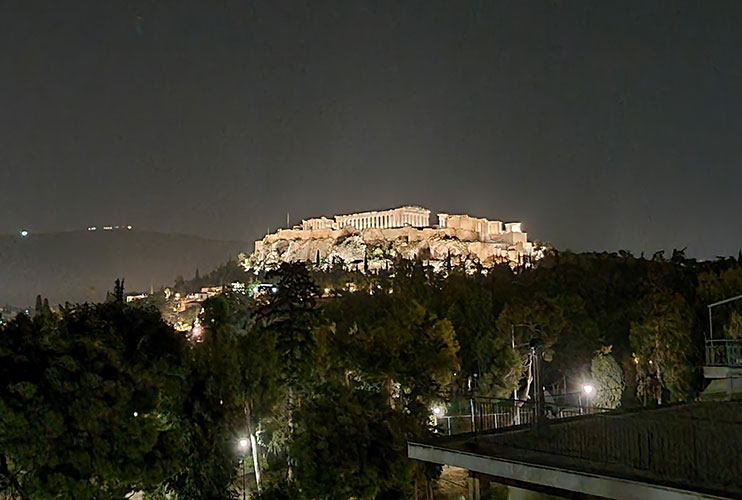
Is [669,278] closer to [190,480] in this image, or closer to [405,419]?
[405,419]

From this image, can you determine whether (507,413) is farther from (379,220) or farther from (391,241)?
(379,220)

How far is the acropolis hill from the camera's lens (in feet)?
272

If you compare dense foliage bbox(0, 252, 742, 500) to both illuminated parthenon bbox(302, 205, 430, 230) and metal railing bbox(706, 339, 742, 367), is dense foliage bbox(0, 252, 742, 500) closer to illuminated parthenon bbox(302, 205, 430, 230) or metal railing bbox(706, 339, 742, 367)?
metal railing bbox(706, 339, 742, 367)

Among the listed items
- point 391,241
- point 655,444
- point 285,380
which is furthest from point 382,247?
point 655,444

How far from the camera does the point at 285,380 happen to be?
16.5 m

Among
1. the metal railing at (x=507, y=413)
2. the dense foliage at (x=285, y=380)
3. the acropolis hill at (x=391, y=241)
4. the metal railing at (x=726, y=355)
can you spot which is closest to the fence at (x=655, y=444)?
the metal railing at (x=507, y=413)

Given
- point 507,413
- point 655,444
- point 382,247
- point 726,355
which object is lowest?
point 507,413

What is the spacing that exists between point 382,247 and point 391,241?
5.91 ft

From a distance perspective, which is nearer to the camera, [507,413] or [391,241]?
[507,413]

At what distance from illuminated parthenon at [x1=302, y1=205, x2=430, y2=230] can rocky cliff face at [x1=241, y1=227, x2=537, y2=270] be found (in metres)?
3.51

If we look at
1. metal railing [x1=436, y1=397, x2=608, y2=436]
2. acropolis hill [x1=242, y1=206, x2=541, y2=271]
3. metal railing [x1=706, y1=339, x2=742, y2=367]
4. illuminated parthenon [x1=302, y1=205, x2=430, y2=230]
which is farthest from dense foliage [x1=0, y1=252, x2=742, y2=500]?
illuminated parthenon [x1=302, y1=205, x2=430, y2=230]

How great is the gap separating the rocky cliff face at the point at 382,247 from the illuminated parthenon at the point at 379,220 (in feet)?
11.5

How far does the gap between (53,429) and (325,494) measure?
451 cm

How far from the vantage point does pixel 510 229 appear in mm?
98938
